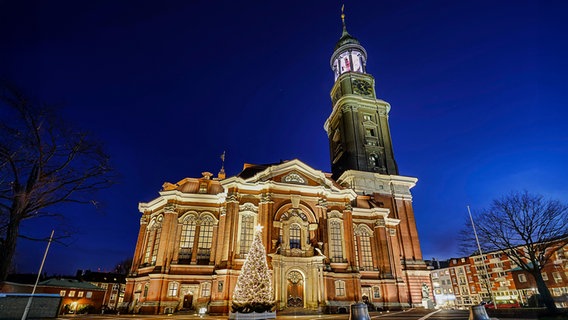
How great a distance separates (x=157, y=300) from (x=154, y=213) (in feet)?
30.0

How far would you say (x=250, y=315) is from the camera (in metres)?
17.7

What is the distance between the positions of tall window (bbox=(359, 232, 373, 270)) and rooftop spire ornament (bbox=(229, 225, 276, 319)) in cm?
1468

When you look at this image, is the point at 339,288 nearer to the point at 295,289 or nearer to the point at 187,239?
the point at 295,289

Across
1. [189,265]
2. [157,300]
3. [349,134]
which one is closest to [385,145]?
[349,134]

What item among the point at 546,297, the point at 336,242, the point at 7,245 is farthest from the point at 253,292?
the point at 546,297

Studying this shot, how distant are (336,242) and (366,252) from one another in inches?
181

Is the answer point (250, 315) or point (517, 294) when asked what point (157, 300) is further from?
point (517, 294)

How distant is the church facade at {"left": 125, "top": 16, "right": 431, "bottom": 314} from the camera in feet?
81.5

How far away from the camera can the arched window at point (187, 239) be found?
27.5m

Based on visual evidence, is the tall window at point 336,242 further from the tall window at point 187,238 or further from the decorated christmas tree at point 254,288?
the tall window at point 187,238

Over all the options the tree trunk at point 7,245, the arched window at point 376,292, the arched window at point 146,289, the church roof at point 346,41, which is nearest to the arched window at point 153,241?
the arched window at point 146,289

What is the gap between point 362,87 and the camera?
48594 millimetres

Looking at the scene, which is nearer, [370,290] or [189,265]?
[189,265]

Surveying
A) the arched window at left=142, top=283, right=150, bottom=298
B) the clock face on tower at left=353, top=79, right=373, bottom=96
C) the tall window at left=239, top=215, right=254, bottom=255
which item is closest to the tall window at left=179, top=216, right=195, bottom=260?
the arched window at left=142, top=283, right=150, bottom=298
